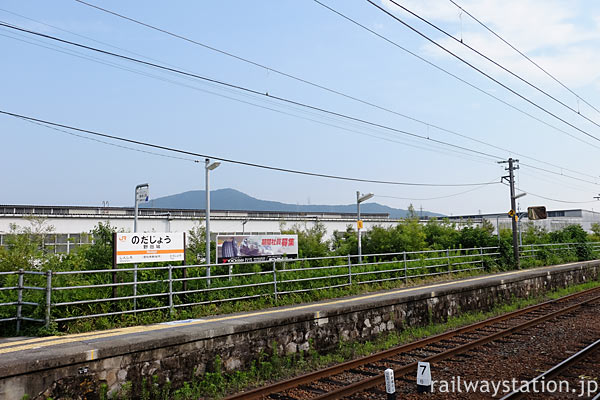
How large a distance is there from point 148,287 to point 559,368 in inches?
344

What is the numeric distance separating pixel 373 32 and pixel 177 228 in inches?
1277

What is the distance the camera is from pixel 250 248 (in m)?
16.1

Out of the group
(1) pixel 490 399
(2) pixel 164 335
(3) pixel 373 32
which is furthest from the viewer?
(3) pixel 373 32

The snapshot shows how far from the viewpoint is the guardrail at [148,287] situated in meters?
8.74

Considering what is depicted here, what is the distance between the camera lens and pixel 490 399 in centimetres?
708

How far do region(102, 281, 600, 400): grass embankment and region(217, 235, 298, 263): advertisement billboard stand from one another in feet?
18.9

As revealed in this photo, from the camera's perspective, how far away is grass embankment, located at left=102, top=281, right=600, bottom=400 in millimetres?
7422

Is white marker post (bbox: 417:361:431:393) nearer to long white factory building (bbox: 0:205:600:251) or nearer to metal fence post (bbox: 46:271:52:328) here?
metal fence post (bbox: 46:271:52:328)

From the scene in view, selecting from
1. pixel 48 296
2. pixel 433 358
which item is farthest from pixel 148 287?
pixel 433 358

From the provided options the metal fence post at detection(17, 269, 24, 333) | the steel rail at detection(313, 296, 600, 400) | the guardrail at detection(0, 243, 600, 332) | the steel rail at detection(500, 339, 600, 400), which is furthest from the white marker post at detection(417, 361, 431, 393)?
the metal fence post at detection(17, 269, 24, 333)

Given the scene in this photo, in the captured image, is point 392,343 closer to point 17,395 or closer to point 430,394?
point 430,394

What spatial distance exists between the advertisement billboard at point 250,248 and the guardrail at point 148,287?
1.55ft

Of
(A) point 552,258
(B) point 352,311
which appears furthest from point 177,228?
(B) point 352,311

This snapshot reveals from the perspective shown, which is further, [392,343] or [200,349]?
[392,343]
